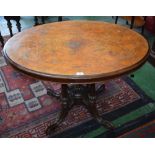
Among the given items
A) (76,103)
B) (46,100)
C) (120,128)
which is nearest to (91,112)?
(76,103)

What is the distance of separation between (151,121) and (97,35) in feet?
3.59

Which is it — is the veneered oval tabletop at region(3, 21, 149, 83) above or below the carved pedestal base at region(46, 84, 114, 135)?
above

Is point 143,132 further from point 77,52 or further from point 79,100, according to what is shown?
point 77,52

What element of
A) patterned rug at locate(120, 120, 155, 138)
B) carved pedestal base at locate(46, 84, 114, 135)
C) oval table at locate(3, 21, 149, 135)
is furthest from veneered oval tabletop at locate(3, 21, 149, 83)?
patterned rug at locate(120, 120, 155, 138)

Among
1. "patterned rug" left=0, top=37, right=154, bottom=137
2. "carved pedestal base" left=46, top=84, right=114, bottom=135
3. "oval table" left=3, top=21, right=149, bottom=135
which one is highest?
"oval table" left=3, top=21, right=149, bottom=135

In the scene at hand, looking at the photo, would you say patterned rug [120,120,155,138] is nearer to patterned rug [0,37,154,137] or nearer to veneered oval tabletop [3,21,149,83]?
patterned rug [0,37,154,137]

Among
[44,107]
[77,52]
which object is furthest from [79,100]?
[77,52]

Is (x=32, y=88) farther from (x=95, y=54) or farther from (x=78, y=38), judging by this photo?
(x=95, y=54)

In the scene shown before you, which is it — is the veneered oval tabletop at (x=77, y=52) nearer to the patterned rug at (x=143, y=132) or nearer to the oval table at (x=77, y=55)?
the oval table at (x=77, y=55)

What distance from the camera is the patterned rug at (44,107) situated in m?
2.16

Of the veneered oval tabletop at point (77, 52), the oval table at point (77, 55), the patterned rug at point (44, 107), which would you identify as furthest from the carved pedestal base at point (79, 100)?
the veneered oval tabletop at point (77, 52)

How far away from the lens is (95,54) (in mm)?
1671

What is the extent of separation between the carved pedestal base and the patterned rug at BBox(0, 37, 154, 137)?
0.11m

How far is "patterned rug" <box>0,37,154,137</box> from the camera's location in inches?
85.2
